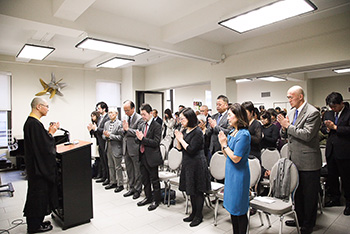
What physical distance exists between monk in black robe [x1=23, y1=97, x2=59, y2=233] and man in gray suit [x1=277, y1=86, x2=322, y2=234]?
2.78 m

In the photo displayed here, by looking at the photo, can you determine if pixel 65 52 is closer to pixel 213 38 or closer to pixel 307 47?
pixel 213 38

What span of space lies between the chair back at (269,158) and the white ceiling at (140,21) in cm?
217

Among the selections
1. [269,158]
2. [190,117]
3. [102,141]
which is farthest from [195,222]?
[102,141]

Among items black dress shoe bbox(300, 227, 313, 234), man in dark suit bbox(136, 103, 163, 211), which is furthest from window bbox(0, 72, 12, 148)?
black dress shoe bbox(300, 227, 313, 234)

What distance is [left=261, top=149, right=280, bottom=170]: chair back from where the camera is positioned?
3620mm

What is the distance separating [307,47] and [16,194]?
657cm

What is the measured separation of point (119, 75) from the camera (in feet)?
29.1

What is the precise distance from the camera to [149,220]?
10.6 ft

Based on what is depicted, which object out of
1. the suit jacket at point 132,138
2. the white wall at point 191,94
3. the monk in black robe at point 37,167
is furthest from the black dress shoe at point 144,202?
the white wall at point 191,94

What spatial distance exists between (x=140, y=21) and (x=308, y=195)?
411 cm

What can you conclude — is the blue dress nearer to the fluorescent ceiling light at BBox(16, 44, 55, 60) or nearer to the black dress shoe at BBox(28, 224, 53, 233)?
the black dress shoe at BBox(28, 224, 53, 233)

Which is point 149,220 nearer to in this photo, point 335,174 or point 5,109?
point 335,174

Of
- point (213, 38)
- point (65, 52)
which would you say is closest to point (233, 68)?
point (213, 38)

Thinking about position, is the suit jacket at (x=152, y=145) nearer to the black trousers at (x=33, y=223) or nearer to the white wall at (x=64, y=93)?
the black trousers at (x=33, y=223)
